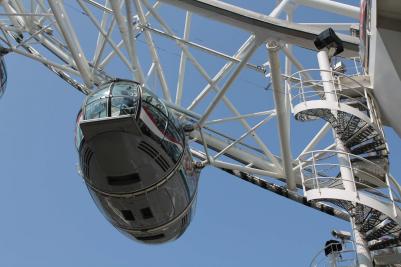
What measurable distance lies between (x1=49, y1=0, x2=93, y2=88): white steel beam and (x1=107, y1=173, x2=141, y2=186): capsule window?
408 cm

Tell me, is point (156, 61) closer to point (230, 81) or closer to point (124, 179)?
point (230, 81)

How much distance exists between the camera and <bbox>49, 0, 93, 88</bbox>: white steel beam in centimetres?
1400

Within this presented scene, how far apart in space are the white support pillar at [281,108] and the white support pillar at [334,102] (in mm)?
945

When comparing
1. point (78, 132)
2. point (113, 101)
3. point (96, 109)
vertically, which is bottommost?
point (78, 132)

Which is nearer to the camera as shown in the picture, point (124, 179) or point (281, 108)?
point (124, 179)

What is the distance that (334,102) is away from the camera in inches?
464

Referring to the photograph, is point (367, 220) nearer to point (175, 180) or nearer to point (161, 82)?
point (175, 180)

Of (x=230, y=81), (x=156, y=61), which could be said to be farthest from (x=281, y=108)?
(x=156, y=61)

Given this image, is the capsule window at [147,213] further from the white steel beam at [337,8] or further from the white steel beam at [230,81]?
the white steel beam at [337,8]

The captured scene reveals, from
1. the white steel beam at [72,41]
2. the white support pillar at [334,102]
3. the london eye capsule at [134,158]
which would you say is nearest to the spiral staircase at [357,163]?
the white support pillar at [334,102]

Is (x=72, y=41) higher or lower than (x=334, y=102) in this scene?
higher

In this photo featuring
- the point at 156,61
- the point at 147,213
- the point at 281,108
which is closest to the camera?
the point at 147,213

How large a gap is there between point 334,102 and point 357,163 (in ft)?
4.20

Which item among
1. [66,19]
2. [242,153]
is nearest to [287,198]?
[242,153]
